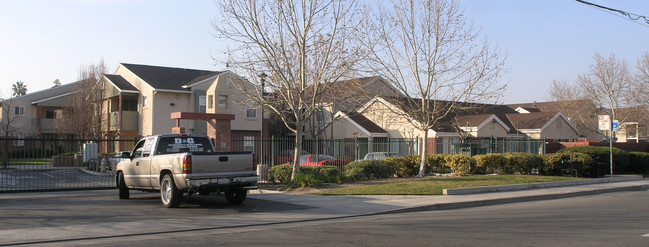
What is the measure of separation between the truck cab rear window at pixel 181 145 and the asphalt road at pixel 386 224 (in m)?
1.46

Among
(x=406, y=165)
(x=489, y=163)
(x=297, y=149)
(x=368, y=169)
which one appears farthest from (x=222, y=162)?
(x=489, y=163)

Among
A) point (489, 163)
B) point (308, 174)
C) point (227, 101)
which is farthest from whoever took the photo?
point (227, 101)

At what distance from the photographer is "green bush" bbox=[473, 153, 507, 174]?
891 inches

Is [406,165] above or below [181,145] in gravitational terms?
below

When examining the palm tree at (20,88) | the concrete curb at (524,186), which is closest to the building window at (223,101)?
the concrete curb at (524,186)

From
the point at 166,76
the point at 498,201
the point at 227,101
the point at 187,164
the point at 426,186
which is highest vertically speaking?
the point at 166,76

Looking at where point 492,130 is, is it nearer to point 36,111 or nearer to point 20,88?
point 36,111

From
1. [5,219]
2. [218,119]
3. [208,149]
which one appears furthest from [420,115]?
[5,219]

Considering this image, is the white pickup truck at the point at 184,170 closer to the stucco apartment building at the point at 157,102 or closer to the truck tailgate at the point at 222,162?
the truck tailgate at the point at 222,162

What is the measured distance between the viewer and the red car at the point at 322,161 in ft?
77.7

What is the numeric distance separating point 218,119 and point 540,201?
1094 centimetres

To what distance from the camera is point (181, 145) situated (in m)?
14.5

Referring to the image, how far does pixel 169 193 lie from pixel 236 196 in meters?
1.88

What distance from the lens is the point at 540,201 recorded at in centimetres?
1598
